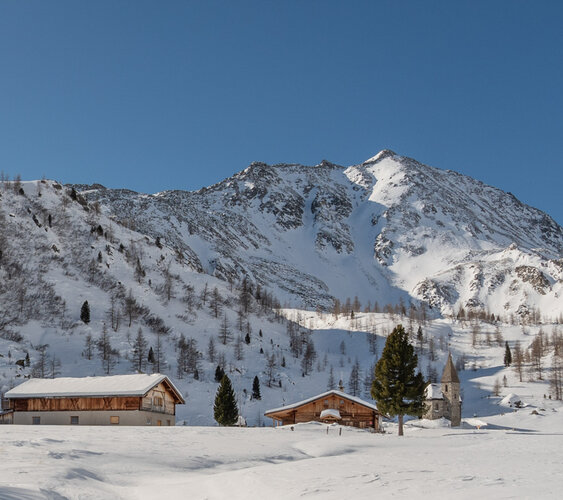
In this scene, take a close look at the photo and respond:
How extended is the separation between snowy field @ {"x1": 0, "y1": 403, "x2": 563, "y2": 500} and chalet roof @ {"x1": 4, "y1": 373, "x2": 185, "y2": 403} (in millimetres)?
22186

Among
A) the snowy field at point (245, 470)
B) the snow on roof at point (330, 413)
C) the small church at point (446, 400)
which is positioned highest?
the snowy field at point (245, 470)

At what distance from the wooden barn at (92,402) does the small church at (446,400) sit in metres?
54.5

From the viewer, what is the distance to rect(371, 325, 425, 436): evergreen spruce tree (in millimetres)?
58125

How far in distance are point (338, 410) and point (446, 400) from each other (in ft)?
155

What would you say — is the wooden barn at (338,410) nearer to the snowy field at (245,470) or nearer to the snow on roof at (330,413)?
the snow on roof at (330,413)

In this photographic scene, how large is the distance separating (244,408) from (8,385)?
35042 mm

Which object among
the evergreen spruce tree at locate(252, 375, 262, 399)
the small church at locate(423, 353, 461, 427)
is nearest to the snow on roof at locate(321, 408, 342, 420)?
the evergreen spruce tree at locate(252, 375, 262, 399)

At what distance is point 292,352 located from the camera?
460 feet

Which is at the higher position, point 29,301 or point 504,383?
point 29,301

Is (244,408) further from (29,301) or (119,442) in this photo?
(119,442)

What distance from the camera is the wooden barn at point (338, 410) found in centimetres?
6158

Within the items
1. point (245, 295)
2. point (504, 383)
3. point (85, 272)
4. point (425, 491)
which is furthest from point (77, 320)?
point (425, 491)

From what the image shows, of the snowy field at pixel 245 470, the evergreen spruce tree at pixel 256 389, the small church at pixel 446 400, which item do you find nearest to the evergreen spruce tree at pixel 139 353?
the evergreen spruce tree at pixel 256 389

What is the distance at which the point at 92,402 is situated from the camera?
57531 millimetres
